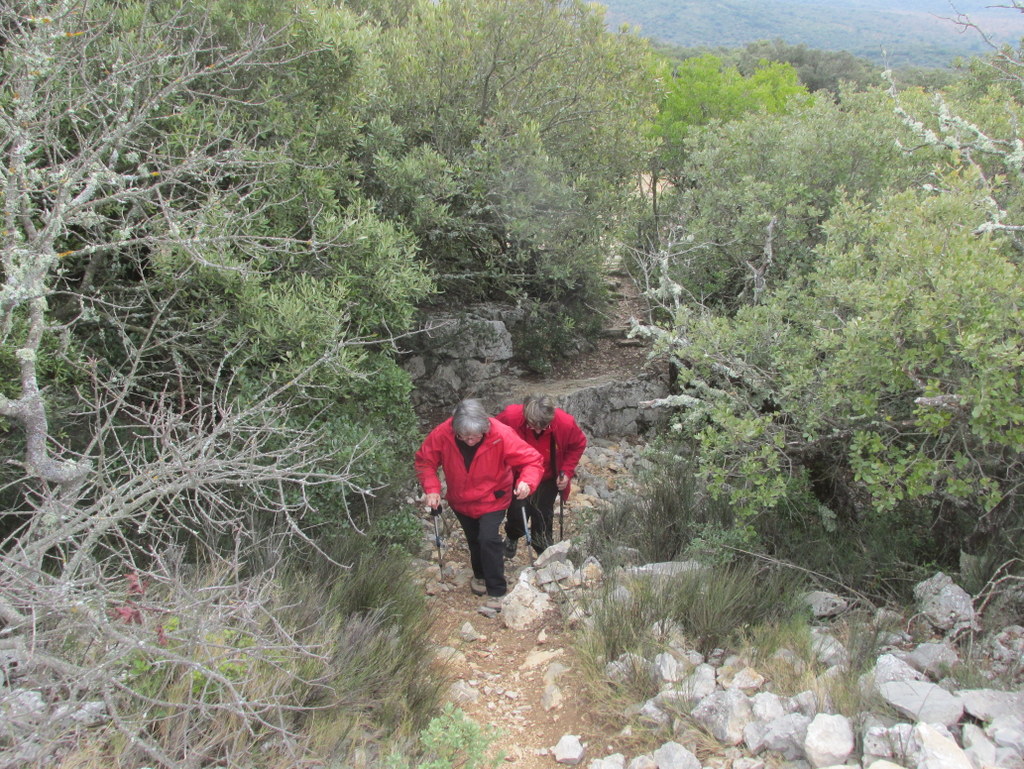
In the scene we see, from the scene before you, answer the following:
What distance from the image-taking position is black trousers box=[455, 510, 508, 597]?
542 centimetres

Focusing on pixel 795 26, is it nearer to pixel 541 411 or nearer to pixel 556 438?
pixel 556 438

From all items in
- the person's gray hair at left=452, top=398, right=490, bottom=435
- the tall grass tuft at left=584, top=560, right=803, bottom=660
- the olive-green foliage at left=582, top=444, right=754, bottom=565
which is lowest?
the olive-green foliage at left=582, top=444, right=754, bottom=565

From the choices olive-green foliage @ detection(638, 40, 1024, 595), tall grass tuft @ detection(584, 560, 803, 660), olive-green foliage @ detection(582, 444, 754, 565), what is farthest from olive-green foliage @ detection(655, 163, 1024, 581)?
tall grass tuft @ detection(584, 560, 803, 660)

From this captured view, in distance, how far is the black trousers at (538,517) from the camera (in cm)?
625

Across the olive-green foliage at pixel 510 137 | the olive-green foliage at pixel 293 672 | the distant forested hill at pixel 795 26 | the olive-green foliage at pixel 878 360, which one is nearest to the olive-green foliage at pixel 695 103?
the olive-green foliage at pixel 510 137

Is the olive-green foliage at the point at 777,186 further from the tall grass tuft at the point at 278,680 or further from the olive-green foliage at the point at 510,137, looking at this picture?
the tall grass tuft at the point at 278,680

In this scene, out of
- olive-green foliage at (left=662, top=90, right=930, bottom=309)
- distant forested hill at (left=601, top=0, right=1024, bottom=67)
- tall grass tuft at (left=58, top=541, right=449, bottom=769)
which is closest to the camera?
tall grass tuft at (left=58, top=541, right=449, bottom=769)

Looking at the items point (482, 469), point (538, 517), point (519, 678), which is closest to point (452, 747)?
point (519, 678)

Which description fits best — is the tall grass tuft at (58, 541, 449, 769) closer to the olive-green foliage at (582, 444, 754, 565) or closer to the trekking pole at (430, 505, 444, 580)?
the trekking pole at (430, 505, 444, 580)

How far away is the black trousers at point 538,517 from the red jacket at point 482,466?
2.48 feet

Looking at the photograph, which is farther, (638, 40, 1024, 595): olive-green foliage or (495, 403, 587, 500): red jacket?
(495, 403, 587, 500): red jacket

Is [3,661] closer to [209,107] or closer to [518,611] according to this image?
[518,611]

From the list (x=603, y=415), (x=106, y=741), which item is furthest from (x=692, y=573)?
(x=603, y=415)

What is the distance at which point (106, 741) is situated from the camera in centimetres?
307
